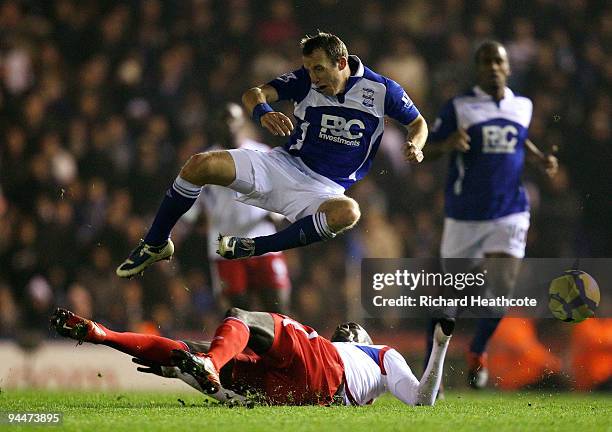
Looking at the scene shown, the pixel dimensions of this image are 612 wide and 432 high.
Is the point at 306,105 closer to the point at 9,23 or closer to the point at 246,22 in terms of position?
the point at 246,22

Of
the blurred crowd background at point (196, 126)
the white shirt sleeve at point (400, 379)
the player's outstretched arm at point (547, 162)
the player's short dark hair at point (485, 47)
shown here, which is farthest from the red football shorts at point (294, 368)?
the blurred crowd background at point (196, 126)

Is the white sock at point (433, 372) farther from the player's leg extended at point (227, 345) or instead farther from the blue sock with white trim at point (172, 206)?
the blue sock with white trim at point (172, 206)

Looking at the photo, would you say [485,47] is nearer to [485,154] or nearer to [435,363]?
[485,154]

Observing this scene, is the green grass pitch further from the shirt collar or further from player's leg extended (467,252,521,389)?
the shirt collar

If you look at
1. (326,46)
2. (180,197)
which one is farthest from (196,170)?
(326,46)

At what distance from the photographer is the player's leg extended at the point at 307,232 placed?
6.61 m

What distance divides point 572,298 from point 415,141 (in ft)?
8.25

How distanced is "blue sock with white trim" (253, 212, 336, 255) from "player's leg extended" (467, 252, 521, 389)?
2403 millimetres

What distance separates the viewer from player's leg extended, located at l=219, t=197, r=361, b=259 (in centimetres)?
661

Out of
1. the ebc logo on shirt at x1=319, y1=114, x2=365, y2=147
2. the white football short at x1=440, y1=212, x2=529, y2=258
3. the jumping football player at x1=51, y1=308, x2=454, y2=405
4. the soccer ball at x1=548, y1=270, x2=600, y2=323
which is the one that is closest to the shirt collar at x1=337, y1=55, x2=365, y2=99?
the ebc logo on shirt at x1=319, y1=114, x2=365, y2=147

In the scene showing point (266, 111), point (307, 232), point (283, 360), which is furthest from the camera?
point (307, 232)

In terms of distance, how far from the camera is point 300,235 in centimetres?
677

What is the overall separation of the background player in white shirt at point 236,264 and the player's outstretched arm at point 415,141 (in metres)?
2.26

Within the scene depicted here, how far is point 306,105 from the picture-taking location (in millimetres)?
7039
